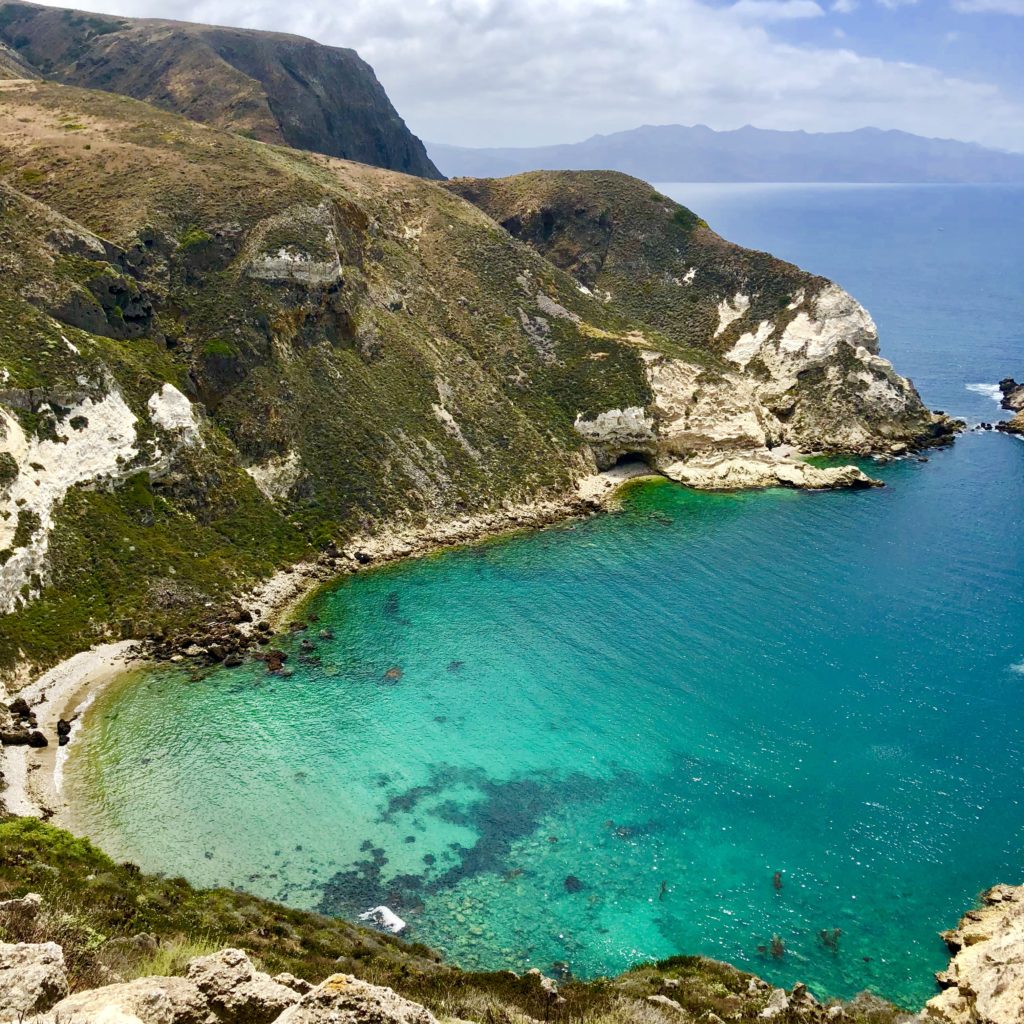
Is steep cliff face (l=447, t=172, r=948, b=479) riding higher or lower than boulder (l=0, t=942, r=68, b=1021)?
higher

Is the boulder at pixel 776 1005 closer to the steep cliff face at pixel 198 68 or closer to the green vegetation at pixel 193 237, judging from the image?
the green vegetation at pixel 193 237

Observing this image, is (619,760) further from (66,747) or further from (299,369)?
(299,369)

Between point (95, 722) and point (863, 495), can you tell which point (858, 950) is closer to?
point (95, 722)


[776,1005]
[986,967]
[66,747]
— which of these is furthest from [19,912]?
[986,967]

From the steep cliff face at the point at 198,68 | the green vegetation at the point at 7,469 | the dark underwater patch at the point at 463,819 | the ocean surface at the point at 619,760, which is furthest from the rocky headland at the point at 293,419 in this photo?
the steep cliff face at the point at 198,68

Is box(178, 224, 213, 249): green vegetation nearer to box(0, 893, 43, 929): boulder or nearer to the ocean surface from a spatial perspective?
the ocean surface

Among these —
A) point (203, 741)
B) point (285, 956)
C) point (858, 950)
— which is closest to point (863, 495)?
point (858, 950)

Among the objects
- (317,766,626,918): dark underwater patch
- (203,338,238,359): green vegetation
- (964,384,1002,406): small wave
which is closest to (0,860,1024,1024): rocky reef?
(317,766,626,918): dark underwater patch
